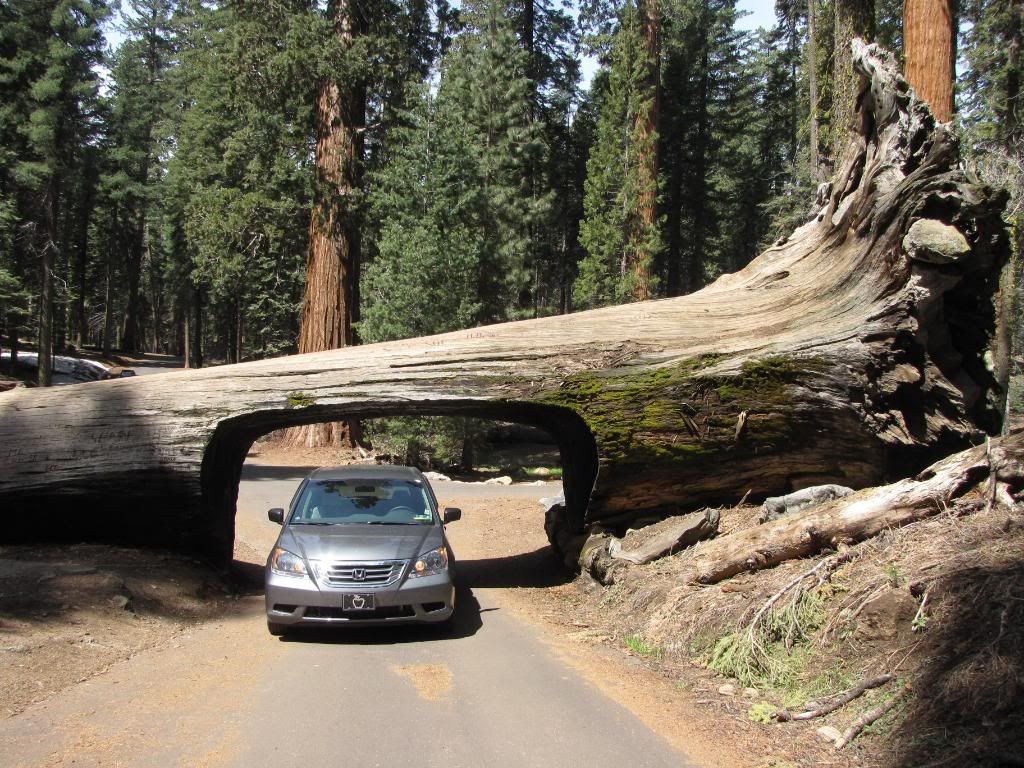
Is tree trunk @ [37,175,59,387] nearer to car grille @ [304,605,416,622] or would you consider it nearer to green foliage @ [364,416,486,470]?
green foliage @ [364,416,486,470]

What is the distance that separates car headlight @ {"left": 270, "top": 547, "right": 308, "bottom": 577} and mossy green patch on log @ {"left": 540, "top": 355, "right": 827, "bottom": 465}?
3.55 m

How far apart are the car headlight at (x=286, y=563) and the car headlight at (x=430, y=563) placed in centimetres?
101

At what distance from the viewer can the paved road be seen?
4.89m

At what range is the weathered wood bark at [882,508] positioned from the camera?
6520mm

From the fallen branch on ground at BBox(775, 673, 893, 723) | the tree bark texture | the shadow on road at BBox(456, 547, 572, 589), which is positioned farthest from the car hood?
the tree bark texture

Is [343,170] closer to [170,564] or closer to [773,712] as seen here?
[170,564]

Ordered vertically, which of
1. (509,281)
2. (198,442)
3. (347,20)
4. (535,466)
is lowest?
(535,466)

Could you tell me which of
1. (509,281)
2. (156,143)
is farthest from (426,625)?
(156,143)

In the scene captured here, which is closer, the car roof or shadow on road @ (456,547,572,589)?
the car roof

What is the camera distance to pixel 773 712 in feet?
18.5

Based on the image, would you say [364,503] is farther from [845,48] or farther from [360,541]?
[845,48]

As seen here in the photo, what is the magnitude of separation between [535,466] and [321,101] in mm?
14654

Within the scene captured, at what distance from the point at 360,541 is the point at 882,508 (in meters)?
4.73

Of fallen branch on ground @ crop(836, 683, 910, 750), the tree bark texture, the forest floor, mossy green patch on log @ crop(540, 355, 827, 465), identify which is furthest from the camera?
the tree bark texture
